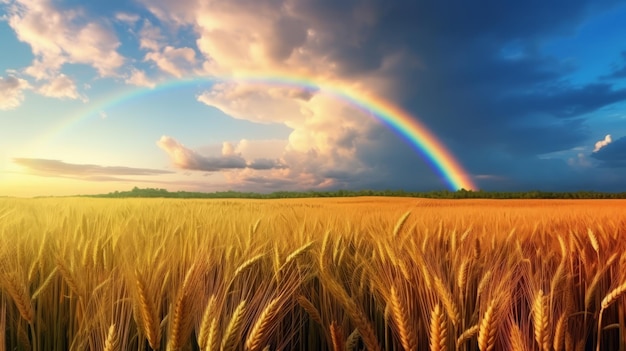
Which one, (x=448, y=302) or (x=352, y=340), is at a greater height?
(x=448, y=302)

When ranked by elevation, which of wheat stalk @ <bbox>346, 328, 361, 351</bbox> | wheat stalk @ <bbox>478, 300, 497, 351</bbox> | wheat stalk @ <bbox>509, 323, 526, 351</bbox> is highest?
wheat stalk @ <bbox>478, 300, 497, 351</bbox>

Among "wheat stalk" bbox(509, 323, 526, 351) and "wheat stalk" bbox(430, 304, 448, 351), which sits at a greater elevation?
"wheat stalk" bbox(430, 304, 448, 351)

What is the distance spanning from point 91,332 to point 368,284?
1.18m

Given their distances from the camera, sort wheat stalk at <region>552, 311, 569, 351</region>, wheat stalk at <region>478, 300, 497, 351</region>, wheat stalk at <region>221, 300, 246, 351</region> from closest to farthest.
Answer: wheat stalk at <region>221, 300, 246, 351</region>
wheat stalk at <region>478, 300, 497, 351</region>
wheat stalk at <region>552, 311, 569, 351</region>

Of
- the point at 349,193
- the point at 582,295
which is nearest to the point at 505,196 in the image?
the point at 349,193

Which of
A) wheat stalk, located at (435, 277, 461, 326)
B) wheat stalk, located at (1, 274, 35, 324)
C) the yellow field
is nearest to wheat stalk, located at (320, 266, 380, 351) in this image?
the yellow field

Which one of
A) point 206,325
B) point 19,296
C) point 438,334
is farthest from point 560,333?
point 19,296

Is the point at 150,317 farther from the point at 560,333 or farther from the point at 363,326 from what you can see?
the point at 560,333

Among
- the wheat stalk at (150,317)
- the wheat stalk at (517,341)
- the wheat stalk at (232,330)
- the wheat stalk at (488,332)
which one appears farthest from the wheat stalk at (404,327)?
the wheat stalk at (150,317)

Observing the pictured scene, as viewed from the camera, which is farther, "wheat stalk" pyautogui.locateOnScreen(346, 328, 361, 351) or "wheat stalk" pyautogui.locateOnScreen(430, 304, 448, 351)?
"wheat stalk" pyautogui.locateOnScreen(346, 328, 361, 351)

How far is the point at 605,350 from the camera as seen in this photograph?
7.50 ft

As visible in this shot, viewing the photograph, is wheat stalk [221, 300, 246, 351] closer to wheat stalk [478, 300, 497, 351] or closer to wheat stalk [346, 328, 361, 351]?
wheat stalk [346, 328, 361, 351]

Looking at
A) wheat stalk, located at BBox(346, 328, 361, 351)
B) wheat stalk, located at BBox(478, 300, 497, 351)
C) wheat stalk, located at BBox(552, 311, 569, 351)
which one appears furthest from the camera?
wheat stalk, located at BBox(346, 328, 361, 351)

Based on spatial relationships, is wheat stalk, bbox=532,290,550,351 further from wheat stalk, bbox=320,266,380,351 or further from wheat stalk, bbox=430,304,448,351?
wheat stalk, bbox=320,266,380,351
